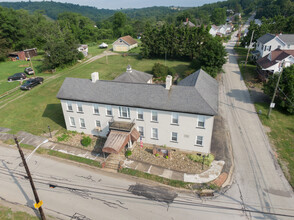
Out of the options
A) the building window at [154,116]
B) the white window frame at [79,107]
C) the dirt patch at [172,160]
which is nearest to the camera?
the dirt patch at [172,160]

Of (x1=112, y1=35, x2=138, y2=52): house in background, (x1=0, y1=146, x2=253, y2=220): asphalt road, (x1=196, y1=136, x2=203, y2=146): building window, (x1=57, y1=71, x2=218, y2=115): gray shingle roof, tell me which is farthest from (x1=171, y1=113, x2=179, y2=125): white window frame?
(x1=112, y1=35, x2=138, y2=52): house in background

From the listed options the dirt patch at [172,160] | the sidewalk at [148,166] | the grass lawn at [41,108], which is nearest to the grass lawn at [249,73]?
the grass lawn at [41,108]

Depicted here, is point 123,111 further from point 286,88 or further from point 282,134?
point 286,88

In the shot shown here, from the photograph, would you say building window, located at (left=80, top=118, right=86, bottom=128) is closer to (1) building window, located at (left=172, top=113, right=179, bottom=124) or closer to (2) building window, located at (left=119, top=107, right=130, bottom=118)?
(2) building window, located at (left=119, top=107, right=130, bottom=118)

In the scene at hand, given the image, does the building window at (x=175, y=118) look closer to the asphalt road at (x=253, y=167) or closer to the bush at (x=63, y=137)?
the asphalt road at (x=253, y=167)

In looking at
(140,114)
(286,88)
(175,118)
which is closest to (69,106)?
(140,114)

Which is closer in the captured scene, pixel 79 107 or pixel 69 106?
pixel 79 107
